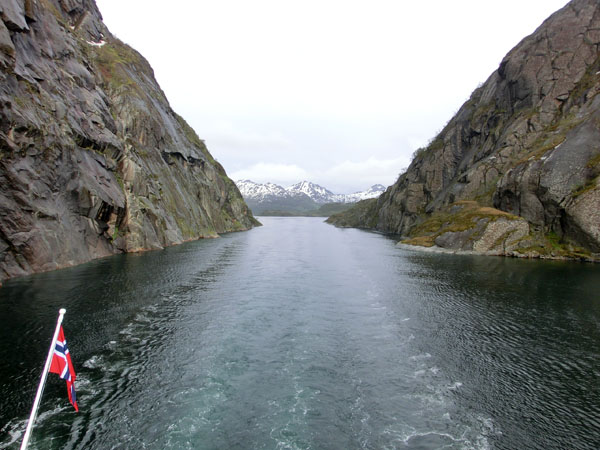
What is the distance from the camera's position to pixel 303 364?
22.2 m

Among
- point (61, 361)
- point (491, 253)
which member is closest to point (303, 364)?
point (61, 361)

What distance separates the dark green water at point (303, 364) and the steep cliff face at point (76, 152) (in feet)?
26.9

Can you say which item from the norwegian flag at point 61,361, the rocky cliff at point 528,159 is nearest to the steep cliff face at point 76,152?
the norwegian flag at point 61,361

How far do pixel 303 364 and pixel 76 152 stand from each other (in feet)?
170

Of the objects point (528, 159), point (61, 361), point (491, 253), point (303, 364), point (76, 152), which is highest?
point (528, 159)

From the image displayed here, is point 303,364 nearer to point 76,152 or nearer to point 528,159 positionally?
point 76,152

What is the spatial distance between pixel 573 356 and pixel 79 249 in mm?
57681

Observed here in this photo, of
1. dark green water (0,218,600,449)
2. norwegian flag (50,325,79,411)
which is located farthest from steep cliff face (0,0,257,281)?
norwegian flag (50,325,79,411)

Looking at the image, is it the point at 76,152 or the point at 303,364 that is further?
the point at 76,152

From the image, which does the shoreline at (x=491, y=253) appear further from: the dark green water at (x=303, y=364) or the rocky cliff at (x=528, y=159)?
the dark green water at (x=303, y=364)

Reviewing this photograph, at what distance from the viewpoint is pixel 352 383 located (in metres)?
19.9

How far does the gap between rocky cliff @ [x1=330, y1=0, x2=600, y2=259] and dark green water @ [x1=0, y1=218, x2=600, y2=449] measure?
30.4 metres

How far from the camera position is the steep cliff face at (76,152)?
41.2m

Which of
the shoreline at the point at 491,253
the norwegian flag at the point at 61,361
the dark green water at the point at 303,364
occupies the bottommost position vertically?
the dark green water at the point at 303,364
